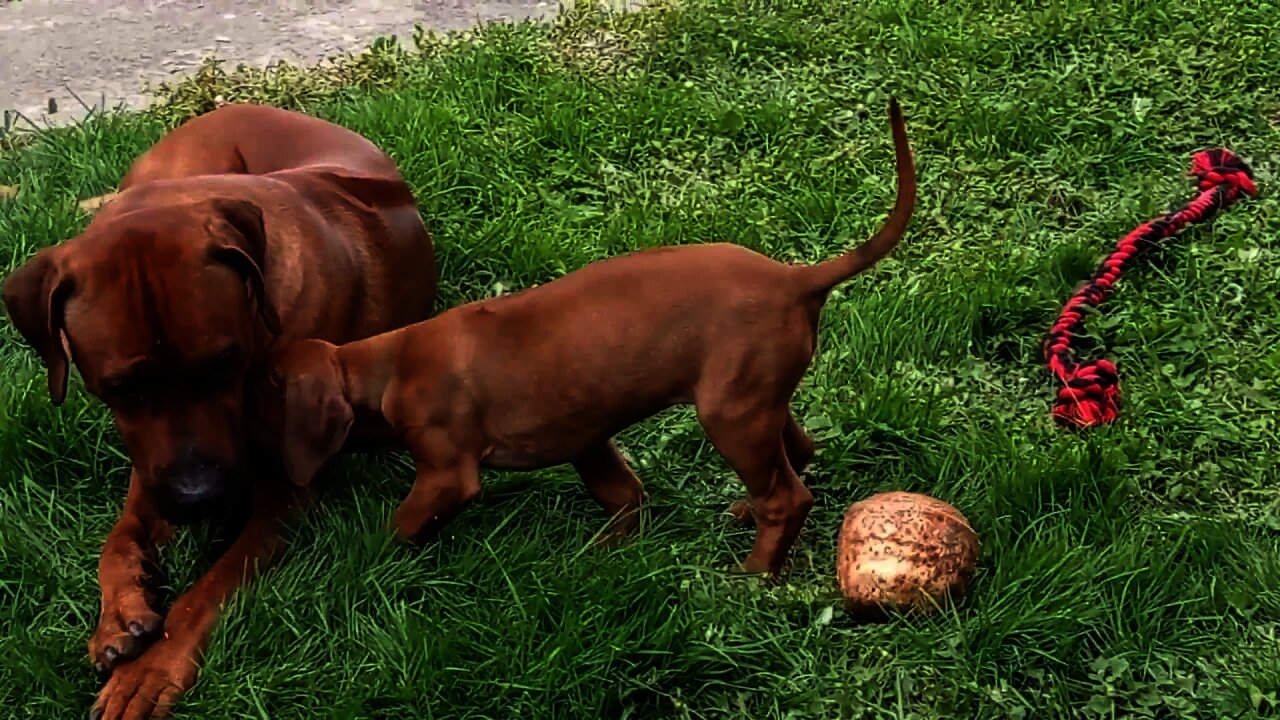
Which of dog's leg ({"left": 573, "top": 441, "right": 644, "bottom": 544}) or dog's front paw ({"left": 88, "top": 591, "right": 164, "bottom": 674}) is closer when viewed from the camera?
dog's front paw ({"left": 88, "top": 591, "right": 164, "bottom": 674})

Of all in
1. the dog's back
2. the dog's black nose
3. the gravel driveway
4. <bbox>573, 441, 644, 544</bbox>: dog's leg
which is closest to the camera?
the dog's black nose

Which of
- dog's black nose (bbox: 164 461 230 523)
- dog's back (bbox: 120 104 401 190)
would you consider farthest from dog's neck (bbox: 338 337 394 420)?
dog's back (bbox: 120 104 401 190)

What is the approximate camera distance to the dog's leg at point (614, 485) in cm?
341

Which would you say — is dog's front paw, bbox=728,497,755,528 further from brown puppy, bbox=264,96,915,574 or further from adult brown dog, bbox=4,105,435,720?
adult brown dog, bbox=4,105,435,720

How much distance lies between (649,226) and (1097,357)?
59.7 inches

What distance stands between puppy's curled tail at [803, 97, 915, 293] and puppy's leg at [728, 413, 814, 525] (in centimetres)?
51

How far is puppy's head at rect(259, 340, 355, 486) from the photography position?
118 inches

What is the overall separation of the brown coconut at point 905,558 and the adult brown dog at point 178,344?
1.36 metres

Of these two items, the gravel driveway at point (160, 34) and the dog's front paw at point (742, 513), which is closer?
the dog's front paw at point (742, 513)

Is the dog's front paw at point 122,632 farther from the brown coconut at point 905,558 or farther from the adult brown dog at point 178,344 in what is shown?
the brown coconut at point 905,558

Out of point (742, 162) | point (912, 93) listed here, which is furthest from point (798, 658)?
point (912, 93)

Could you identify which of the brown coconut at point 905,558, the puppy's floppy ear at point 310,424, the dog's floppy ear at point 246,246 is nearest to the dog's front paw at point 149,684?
the puppy's floppy ear at point 310,424

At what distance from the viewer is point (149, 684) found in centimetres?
291

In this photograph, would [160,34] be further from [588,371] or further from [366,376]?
[588,371]
